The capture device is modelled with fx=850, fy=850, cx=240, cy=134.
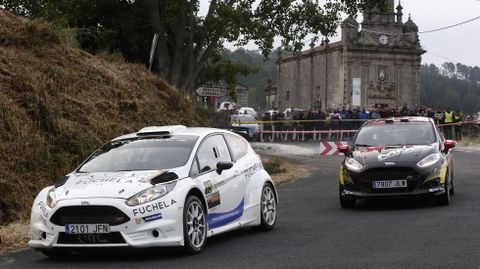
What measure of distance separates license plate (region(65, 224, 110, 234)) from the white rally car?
0.01 m

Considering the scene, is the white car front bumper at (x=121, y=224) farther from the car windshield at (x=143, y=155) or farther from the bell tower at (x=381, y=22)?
the bell tower at (x=381, y=22)

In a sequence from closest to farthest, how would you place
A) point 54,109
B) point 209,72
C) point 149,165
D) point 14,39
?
point 149,165 → point 54,109 → point 14,39 → point 209,72

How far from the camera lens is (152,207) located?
364 inches

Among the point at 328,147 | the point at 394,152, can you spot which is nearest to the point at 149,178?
the point at 394,152

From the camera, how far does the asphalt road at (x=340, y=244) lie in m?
8.96

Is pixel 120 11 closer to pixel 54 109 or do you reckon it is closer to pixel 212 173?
pixel 54 109

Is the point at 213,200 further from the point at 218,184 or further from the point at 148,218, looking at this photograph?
the point at 148,218

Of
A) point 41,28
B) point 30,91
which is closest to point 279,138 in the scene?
point 41,28

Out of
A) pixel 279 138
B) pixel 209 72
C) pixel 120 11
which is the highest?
pixel 120 11

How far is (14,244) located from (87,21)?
2145 cm

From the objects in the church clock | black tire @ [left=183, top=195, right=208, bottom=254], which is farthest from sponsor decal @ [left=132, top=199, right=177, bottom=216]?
the church clock

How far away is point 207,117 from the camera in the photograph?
25.0 meters

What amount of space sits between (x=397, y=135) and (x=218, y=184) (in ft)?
18.9

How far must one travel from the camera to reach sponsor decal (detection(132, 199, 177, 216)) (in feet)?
30.1
